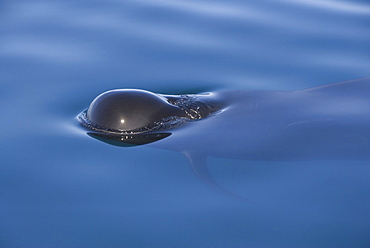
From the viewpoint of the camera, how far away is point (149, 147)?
17.4 feet

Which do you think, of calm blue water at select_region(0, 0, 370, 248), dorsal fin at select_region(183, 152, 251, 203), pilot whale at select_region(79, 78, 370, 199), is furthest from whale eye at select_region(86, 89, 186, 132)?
dorsal fin at select_region(183, 152, 251, 203)

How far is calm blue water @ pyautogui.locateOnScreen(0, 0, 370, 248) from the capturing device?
14.1ft

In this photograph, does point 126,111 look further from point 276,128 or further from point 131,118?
point 276,128

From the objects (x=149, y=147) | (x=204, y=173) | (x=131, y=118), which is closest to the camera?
(x=204, y=173)

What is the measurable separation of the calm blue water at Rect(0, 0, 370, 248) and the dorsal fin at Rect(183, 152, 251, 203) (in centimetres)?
6

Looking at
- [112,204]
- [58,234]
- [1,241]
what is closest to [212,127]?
[112,204]

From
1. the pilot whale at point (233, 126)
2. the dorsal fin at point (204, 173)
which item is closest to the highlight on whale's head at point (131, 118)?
the pilot whale at point (233, 126)

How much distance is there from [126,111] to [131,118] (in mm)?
90

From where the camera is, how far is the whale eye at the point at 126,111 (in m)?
5.39

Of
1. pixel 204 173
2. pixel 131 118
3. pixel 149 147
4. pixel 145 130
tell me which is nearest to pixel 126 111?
pixel 131 118

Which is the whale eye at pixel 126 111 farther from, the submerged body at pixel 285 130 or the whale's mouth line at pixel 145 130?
the submerged body at pixel 285 130

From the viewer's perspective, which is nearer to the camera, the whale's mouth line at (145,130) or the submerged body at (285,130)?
the submerged body at (285,130)

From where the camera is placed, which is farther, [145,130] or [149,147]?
[145,130]

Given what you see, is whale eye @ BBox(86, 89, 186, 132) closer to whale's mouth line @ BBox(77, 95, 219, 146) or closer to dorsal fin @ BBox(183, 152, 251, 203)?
whale's mouth line @ BBox(77, 95, 219, 146)
